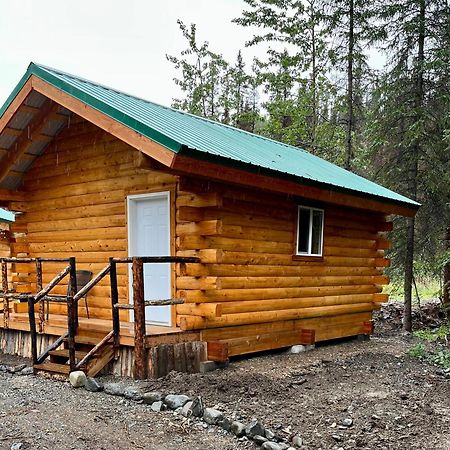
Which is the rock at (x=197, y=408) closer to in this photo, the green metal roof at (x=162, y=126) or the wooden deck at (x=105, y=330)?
the wooden deck at (x=105, y=330)

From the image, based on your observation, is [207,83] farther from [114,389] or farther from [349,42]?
[114,389]

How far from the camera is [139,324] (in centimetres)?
602

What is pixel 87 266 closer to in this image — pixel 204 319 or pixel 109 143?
pixel 109 143

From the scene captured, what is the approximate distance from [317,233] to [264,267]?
5.66ft

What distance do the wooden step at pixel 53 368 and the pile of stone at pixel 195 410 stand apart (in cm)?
23

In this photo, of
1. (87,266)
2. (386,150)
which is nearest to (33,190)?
(87,266)

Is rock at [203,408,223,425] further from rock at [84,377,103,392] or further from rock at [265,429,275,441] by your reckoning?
rock at [84,377,103,392]

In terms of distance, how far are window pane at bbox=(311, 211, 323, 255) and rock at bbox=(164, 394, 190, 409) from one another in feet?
14.7

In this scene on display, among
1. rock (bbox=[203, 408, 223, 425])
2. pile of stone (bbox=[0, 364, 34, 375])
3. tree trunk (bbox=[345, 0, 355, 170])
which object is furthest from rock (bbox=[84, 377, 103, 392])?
tree trunk (bbox=[345, 0, 355, 170])

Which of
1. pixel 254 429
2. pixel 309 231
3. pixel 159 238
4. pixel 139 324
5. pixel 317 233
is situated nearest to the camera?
pixel 254 429

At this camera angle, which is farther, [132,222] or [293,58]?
[293,58]

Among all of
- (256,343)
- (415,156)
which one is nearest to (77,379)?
(256,343)

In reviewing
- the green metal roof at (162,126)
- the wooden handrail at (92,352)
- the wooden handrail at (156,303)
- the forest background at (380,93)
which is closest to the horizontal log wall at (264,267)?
the wooden handrail at (156,303)

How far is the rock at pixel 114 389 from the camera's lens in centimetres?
571
